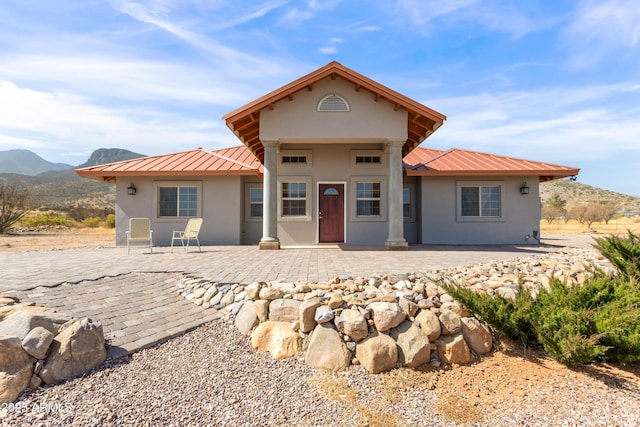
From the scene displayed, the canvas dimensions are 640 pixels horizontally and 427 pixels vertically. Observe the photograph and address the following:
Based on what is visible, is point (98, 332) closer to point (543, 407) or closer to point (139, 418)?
point (139, 418)

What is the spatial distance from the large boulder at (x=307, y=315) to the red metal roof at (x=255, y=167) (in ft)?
26.5

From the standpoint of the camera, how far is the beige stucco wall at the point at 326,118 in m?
9.06

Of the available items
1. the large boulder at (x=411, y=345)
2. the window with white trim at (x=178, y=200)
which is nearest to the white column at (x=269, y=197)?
the window with white trim at (x=178, y=200)

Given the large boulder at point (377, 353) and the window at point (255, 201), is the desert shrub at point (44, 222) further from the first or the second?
the large boulder at point (377, 353)

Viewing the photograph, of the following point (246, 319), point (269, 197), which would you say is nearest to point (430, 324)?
point (246, 319)

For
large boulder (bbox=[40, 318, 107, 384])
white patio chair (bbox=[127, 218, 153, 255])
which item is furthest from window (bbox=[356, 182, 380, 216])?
large boulder (bbox=[40, 318, 107, 384])

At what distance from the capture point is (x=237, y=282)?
16.1ft

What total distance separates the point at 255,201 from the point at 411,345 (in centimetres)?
945

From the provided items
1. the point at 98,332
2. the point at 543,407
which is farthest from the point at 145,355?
the point at 543,407

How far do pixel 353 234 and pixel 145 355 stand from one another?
831 centimetres

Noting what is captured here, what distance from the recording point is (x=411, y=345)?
376cm

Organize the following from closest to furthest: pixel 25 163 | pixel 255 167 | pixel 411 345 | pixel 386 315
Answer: pixel 411 345, pixel 386 315, pixel 255 167, pixel 25 163

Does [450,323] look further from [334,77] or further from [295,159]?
[295,159]

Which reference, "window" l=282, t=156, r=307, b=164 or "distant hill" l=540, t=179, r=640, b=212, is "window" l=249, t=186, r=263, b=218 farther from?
"distant hill" l=540, t=179, r=640, b=212
